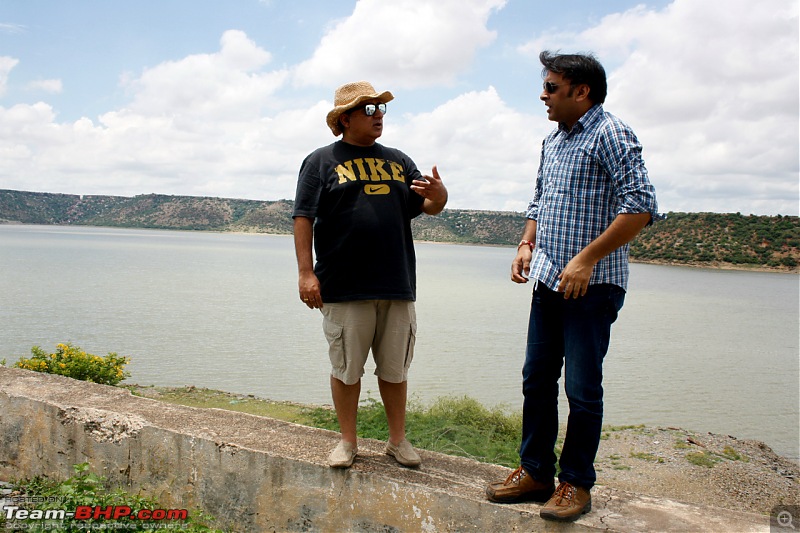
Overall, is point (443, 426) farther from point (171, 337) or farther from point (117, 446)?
point (171, 337)

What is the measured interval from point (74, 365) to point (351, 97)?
6.86 m

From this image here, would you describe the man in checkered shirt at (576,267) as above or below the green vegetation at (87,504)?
above

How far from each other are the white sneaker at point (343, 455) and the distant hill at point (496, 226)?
8579 centimetres

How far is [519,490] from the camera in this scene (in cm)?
327

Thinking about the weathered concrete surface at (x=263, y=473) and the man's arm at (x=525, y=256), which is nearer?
the weathered concrete surface at (x=263, y=473)

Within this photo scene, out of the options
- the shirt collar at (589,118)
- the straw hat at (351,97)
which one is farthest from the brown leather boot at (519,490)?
the straw hat at (351,97)

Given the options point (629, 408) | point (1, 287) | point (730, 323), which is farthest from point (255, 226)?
point (629, 408)

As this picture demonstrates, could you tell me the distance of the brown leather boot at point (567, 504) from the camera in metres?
3.00

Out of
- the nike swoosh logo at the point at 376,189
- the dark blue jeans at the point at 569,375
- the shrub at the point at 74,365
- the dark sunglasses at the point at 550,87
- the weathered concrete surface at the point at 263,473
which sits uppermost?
the dark sunglasses at the point at 550,87

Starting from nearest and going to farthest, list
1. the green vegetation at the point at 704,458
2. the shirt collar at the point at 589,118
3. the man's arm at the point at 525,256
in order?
the shirt collar at the point at 589,118, the man's arm at the point at 525,256, the green vegetation at the point at 704,458

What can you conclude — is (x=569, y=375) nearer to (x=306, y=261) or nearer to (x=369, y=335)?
(x=369, y=335)

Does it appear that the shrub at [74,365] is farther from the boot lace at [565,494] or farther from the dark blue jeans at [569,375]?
the boot lace at [565,494]

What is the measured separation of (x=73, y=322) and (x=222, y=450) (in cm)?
2082

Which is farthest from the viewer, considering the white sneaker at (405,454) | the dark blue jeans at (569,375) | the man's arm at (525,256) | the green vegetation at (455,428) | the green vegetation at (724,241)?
the green vegetation at (724,241)
